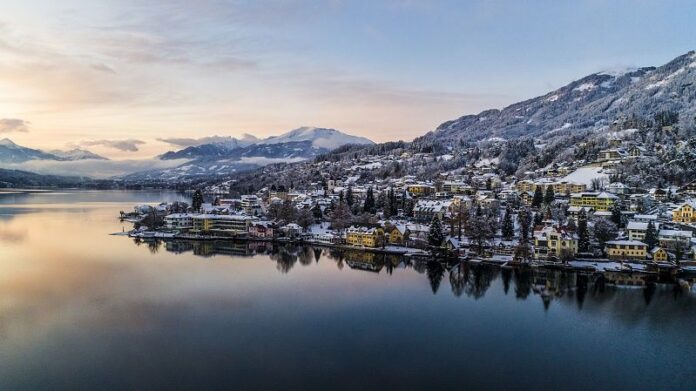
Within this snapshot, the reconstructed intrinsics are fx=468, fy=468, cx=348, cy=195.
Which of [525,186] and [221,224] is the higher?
[525,186]

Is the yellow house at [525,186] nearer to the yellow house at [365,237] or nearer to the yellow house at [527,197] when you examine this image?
the yellow house at [527,197]

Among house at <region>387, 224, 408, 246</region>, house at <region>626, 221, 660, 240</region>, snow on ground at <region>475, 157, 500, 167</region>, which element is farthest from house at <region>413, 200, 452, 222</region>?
snow on ground at <region>475, 157, 500, 167</region>

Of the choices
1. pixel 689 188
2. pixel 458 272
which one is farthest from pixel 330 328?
pixel 689 188

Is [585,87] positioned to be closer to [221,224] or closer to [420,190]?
[420,190]

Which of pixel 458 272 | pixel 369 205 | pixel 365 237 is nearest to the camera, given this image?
pixel 458 272

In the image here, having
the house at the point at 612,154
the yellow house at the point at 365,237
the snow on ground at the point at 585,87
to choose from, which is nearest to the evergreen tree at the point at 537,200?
the yellow house at the point at 365,237
